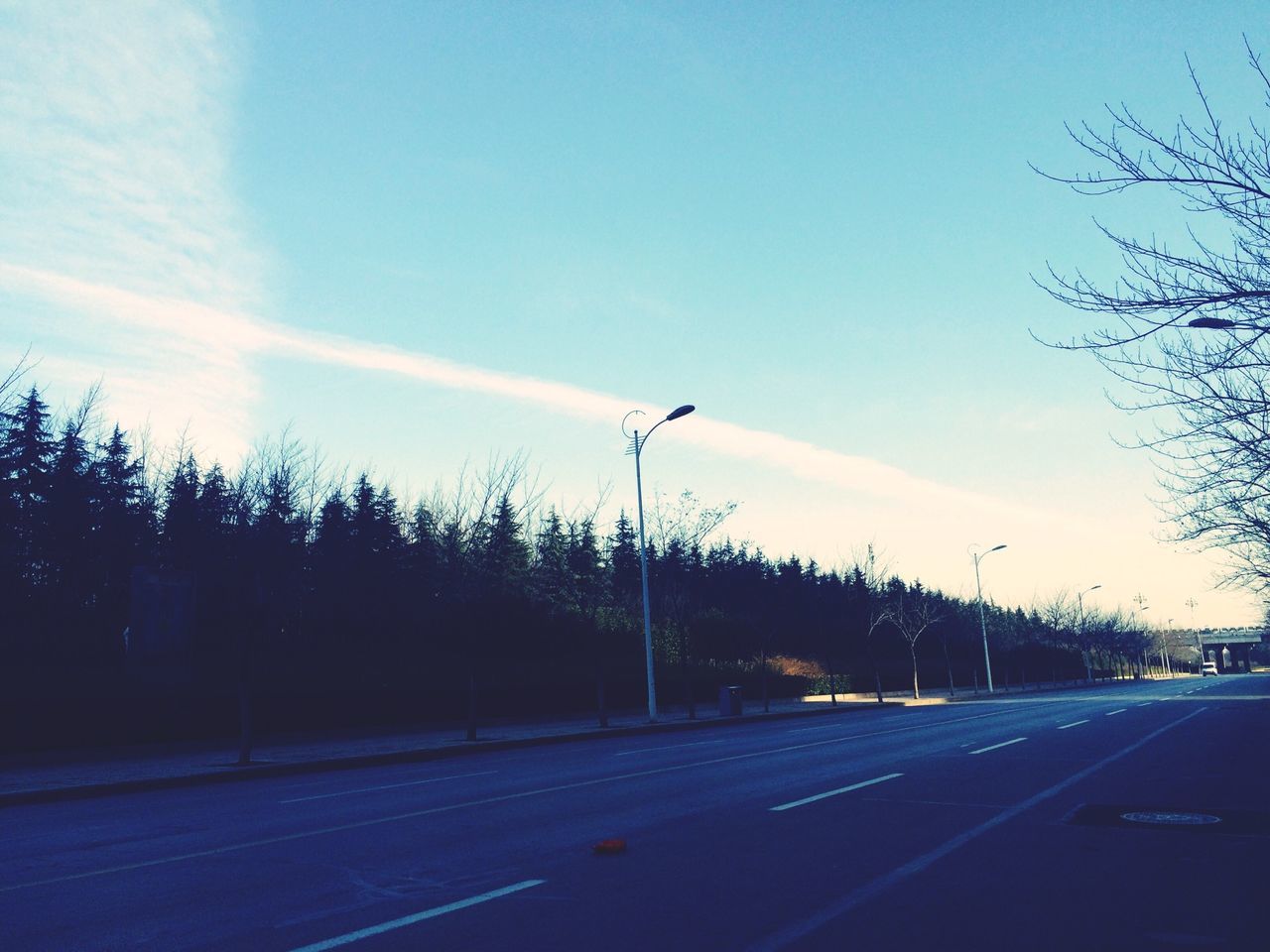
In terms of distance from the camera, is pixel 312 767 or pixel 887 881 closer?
pixel 887 881

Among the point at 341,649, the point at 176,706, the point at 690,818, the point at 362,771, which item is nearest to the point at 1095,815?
the point at 690,818

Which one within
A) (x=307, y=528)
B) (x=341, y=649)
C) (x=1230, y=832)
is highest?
(x=307, y=528)

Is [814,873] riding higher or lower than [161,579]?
lower

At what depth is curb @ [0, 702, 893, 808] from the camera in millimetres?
14859

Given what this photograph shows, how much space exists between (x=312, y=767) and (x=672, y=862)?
43.0ft

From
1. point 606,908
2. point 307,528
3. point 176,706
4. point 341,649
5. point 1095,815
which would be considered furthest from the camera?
point 307,528

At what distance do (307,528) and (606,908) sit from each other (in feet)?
134

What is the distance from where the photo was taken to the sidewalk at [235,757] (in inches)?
626

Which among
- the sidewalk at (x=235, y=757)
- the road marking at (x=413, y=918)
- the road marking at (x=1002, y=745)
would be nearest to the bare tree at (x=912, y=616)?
the sidewalk at (x=235, y=757)

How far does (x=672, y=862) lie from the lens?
7.57 m

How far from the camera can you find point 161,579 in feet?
77.7

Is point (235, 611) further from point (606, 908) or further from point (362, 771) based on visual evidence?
point (606, 908)

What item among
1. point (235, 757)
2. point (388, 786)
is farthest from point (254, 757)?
point (388, 786)

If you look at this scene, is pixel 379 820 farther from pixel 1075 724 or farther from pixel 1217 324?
pixel 1075 724
